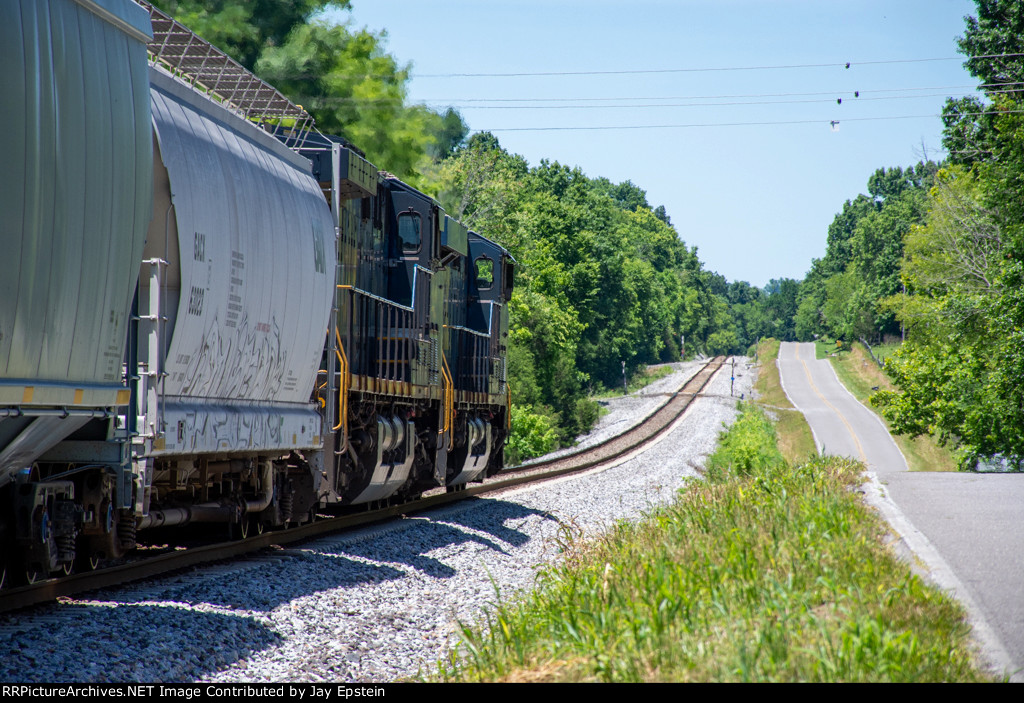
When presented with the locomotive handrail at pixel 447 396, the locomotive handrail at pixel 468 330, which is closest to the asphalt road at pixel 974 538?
the locomotive handrail at pixel 447 396

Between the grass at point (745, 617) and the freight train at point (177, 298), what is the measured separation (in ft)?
10.7

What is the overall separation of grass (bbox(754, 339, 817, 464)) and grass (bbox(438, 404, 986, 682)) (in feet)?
99.5

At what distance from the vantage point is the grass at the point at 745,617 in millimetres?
4574

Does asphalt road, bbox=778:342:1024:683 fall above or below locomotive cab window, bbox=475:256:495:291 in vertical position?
below

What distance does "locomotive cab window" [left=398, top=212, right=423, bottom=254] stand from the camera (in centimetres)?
1577

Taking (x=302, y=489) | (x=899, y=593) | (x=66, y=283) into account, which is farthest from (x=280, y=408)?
(x=899, y=593)

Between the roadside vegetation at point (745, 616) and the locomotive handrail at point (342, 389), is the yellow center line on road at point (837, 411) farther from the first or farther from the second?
the roadside vegetation at point (745, 616)

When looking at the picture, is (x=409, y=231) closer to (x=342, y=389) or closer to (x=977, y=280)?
(x=342, y=389)

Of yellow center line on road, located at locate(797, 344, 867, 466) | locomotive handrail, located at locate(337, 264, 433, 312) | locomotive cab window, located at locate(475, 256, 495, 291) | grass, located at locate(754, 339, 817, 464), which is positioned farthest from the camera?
yellow center line on road, located at locate(797, 344, 867, 466)

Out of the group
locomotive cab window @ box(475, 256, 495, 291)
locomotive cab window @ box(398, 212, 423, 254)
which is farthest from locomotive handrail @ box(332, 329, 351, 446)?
locomotive cab window @ box(475, 256, 495, 291)

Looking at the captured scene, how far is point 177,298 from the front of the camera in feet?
28.5

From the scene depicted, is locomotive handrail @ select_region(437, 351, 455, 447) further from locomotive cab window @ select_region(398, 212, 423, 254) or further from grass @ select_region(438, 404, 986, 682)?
grass @ select_region(438, 404, 986, 682)

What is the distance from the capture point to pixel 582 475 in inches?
1013

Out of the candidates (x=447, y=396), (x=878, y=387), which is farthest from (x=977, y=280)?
(x=878, y=387)
